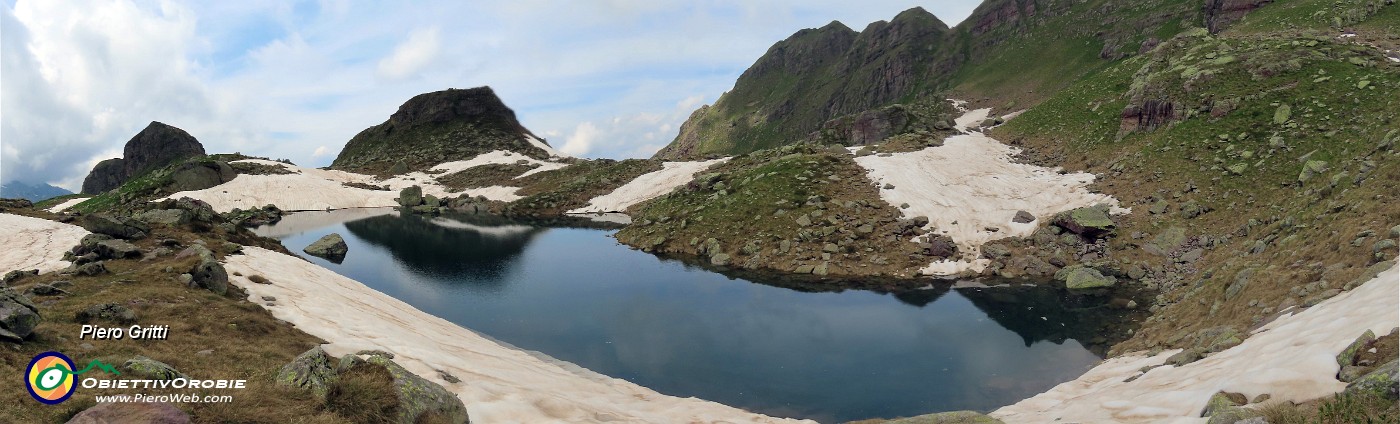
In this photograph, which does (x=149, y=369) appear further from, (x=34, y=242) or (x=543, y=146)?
(x=543, y=146)

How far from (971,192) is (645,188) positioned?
43.9 m

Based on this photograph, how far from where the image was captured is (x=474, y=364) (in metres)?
19.8

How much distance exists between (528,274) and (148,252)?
77.8 ft

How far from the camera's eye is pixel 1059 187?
48375 millimetres

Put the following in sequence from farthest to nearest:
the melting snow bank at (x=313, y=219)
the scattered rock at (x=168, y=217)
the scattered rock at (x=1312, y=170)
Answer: the melting snow bank at (x=313, y=219) → the scattered rock at (x=1312, y=170) → the scattered rock at (x=168, y=217)

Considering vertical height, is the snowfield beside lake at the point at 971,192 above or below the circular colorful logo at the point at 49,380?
above

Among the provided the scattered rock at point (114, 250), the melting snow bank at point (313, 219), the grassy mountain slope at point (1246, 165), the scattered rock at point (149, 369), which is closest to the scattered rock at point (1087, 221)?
the grassy mountain slope at point (1246, 165)

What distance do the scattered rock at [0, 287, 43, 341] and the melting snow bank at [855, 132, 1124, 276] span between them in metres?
40.4

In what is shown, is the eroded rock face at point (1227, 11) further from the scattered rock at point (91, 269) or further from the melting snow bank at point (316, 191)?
the scattered rock at point (91, 269)

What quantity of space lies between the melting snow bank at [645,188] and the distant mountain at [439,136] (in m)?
51.5

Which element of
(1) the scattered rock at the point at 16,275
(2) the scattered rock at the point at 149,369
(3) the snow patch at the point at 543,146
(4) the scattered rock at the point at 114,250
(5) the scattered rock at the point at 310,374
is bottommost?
(5) the scattered rock at the point at 310,374

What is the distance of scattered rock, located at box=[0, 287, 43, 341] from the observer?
11.3m

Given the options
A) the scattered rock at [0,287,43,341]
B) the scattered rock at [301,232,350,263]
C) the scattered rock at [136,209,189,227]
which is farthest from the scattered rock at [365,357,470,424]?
the scattered rock at [301,232,350,263]

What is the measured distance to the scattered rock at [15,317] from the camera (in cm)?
1127
